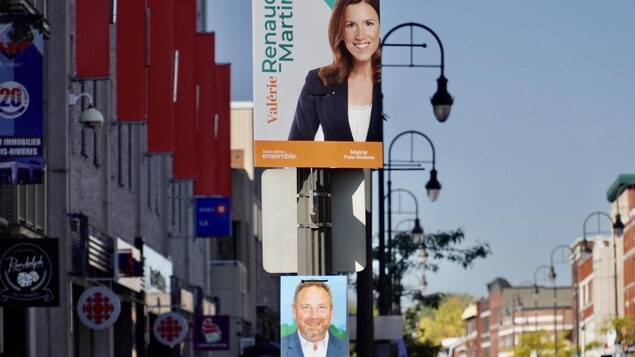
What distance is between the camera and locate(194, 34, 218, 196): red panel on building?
51.7 metres

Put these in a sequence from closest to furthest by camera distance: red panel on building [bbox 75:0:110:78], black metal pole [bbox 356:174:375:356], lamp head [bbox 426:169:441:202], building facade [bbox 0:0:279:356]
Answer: black metal pole [bbox 356:174:375:356], building facade [bbox 0:0:279:356], red panel on building [bbox 75:0:110:78], lamp head [bbox 426:169:441:202]

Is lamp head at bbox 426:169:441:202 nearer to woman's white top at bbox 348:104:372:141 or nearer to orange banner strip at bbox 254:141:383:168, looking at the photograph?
woman's white top at bbox 348:104:372:141

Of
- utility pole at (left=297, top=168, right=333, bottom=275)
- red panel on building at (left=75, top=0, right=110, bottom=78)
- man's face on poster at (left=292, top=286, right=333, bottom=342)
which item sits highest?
red panel on building at (left=75, top=0, right=110, bottom=78)

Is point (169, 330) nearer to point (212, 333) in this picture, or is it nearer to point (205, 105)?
point (205, 105)

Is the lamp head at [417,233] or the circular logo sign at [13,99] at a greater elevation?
the circular logo sign at [13,99]

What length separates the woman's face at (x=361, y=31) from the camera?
43.1 feet

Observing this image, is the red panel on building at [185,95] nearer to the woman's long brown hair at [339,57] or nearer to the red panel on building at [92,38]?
the red panel on building at [92,38]

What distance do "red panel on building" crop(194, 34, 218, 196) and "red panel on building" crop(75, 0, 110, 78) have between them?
649 inches

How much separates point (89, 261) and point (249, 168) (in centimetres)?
5719

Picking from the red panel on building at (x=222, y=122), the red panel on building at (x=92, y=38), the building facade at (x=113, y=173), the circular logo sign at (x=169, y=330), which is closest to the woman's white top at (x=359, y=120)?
the building facade at (x=113, y=173)

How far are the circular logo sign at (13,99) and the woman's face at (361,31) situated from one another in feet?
Result: 40.6

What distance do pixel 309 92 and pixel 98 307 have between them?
24114 millimetres

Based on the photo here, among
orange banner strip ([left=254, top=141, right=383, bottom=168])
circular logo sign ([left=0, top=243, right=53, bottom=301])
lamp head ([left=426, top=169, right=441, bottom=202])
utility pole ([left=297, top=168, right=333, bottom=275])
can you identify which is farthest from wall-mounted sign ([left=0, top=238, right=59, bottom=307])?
lamp head ([left=426, top=169, right=441, bottom=202])

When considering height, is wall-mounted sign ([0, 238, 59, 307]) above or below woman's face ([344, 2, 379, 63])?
below
